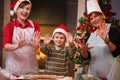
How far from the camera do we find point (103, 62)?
1.96 meters

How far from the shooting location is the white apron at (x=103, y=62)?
196 cm

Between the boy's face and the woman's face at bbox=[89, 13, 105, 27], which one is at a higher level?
the woman's face at bbox=[89, 13, 105, 27]

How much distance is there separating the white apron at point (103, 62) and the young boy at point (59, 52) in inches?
9.9

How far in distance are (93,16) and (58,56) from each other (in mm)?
487

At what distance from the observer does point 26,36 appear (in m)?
2.13

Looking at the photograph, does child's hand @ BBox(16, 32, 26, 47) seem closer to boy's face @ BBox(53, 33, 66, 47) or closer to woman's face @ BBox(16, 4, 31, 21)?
woman's face @ BBox(16, 4, 31, 21)

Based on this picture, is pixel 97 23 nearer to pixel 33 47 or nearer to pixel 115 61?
pixel 115 61

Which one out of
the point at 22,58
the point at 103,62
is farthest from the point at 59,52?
the point at 103,62

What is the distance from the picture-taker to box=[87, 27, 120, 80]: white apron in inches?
77.0

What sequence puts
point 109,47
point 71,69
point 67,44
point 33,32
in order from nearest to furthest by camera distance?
1. point 109,47
2. point 33,32
3. point 67,44
4. point 71,69

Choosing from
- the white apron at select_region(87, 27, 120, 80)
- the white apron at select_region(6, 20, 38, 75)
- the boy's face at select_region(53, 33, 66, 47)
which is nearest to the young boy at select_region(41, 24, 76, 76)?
the boy's face at select_region(53, 33, 66, 47)

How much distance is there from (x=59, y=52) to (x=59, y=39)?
11 cm

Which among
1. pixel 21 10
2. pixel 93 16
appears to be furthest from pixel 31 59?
pixel 93 16

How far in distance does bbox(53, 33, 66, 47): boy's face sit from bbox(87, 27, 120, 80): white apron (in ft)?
1.00
